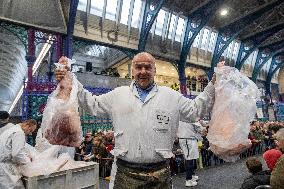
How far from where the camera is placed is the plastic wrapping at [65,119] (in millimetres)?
2301

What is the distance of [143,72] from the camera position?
2.34 metres

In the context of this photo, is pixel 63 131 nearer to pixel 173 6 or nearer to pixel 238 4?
pixel 173 6

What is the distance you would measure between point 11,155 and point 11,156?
17mm

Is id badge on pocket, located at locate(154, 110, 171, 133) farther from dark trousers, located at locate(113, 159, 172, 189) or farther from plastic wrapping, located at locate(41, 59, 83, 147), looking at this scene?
plastic wrapping, located at locate(41, 59, 83, 147)

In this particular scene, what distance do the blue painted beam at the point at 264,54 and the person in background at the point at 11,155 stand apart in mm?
23744

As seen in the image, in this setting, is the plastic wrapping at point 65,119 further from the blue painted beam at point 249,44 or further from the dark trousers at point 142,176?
the blue painted beam at point 249,44

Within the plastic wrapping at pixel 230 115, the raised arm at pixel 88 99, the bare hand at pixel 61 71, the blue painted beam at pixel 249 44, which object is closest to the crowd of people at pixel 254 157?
the plastic wrapping at pixel 230 115

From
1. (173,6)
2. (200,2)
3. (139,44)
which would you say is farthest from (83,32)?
(200,2)

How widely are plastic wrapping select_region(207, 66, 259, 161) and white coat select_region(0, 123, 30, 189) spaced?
108 inches

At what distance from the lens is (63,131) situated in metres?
2.31

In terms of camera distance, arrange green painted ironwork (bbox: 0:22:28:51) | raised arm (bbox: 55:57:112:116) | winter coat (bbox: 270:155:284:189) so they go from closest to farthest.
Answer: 1. raised arm (bbox: 55:57:112:116)
2. winter coat (bbox: 270:155:284:189)
3. green painted ironwork (bbox: 0:22:28:51)

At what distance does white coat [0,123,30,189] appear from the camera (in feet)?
12.9

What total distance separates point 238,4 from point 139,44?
7.74 metres

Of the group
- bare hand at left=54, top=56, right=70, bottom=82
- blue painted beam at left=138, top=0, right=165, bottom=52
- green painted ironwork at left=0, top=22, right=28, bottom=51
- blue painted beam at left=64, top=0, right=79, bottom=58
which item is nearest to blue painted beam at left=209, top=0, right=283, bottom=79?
blue painted beam at left=138, top=0, right=165, bottom=52
